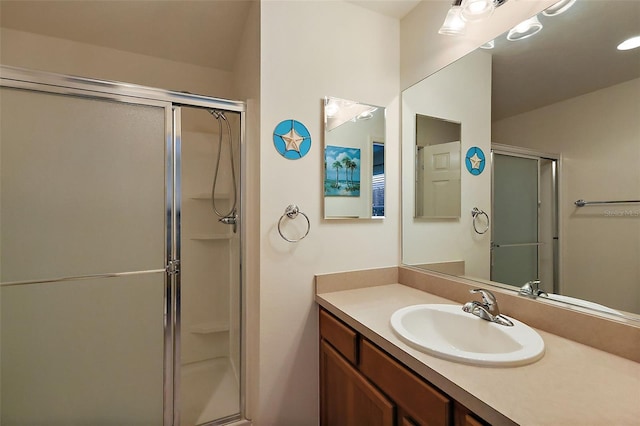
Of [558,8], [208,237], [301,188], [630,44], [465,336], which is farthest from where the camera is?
[208,237]

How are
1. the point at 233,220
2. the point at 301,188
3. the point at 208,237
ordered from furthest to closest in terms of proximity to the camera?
the point at 208,237 < the point at 233,220 < the point at 301,188

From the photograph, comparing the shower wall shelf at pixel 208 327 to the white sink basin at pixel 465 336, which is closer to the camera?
the white sink basin at pixel 465 336

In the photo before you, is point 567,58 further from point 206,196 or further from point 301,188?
point 206,196

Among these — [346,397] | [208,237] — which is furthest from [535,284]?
[208,237]

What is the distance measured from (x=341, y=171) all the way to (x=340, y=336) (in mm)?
848

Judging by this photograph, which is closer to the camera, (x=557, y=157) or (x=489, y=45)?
(x=557, y=157)

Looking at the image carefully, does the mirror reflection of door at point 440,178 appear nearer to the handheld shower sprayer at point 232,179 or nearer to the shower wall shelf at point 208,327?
the handheld shower sprayer at point 232,179

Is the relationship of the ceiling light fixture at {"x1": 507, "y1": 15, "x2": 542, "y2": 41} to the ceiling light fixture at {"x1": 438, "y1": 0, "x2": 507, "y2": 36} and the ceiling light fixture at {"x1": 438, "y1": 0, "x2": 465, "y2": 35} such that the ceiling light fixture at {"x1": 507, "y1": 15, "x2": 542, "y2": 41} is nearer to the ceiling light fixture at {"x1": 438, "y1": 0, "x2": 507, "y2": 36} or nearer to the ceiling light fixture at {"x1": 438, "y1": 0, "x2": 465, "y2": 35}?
the ceiling light fixture at {"x1": 438, "y1": 0, "x2": 507, "y2": 36}

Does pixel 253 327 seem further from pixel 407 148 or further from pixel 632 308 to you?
pixel 632 308

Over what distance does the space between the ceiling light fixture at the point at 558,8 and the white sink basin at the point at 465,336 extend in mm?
1160

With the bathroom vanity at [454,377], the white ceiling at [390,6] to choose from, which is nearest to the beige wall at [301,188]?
the white ceiling at [390,6]

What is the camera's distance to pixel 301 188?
1.46m

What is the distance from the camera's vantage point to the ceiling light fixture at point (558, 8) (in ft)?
3.23

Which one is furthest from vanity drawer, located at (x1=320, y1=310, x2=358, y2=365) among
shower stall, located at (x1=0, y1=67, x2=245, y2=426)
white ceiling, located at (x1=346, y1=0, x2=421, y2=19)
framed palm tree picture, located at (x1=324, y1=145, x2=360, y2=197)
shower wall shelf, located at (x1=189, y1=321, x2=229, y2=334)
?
white ceiling, located at (x1=346, y1=0, x2=421, y2=19)
